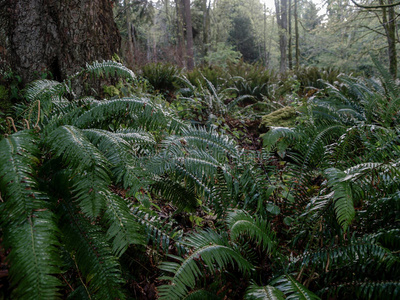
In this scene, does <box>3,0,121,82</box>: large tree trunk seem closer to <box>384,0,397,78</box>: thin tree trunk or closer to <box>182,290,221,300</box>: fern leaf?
<box>182,290,221,300</box>: fern leaf

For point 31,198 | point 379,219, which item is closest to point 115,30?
point 31,198

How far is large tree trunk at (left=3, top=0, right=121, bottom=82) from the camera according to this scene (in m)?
2.41

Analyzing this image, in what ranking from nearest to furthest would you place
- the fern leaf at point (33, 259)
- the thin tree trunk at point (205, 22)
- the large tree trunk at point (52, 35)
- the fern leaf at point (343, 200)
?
the fern leaf at point (33, 259) → the fern leaf at point (343, 200) → the large tree trunk at point (52, 35) → the thin tree trunk at point (205, 22)

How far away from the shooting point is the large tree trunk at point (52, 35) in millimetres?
2412

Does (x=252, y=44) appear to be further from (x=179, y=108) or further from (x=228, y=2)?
(x=179, y=108)

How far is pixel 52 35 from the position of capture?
2473mm

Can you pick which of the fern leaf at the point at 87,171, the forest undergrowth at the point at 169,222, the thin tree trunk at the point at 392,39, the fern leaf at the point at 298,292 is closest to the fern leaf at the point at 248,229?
the forest undergrowth at the point at 169,222

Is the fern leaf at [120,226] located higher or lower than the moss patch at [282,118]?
lower

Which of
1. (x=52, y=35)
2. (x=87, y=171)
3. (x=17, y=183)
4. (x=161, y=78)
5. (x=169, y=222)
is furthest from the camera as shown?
(x=161, y=78)

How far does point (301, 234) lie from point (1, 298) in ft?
4.45

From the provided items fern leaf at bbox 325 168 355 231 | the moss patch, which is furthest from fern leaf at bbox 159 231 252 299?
the moss patch

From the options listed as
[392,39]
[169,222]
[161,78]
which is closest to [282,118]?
[161,78]

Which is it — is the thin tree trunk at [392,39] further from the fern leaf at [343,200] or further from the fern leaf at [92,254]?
the fern leaf at [92,254]

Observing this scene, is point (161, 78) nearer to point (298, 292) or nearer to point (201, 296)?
point (201, 296)
